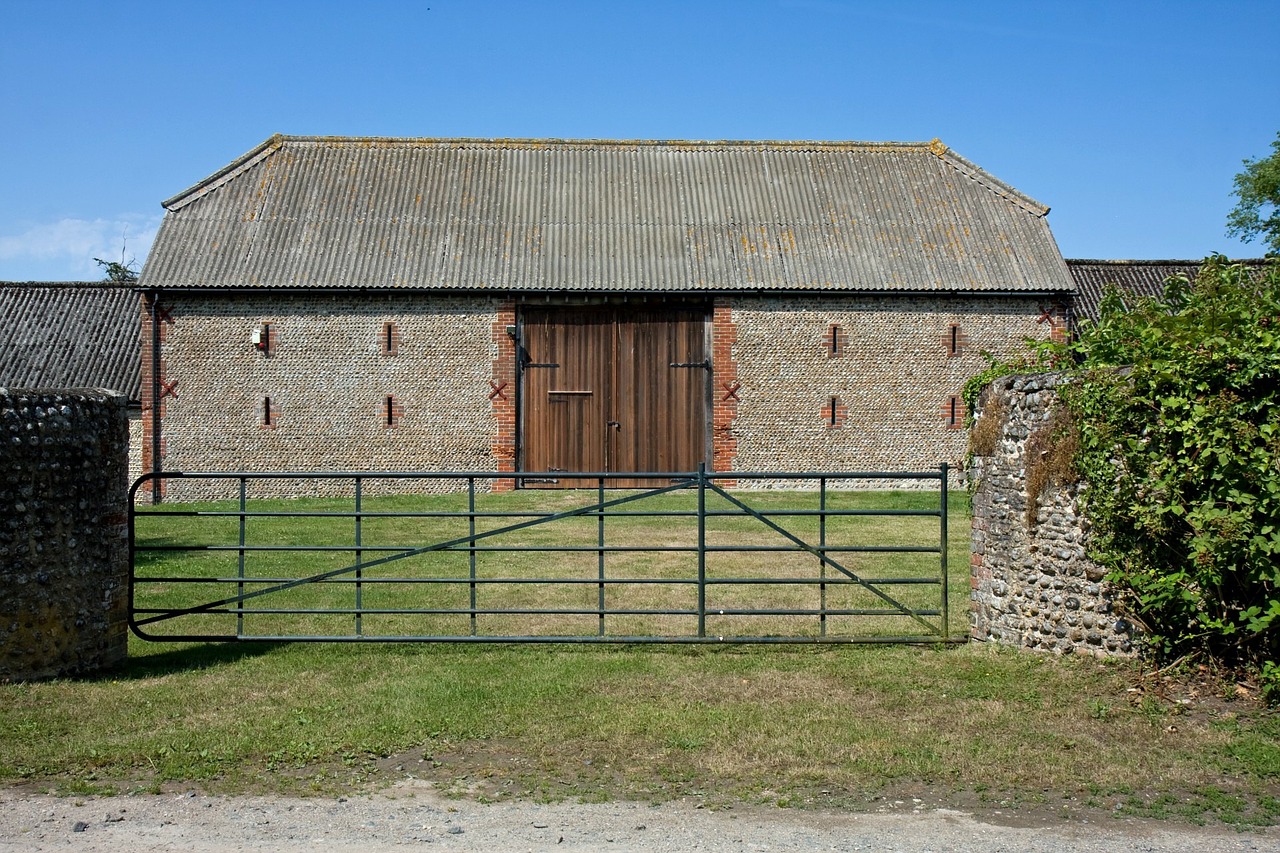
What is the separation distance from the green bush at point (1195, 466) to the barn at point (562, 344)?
51.3 ft

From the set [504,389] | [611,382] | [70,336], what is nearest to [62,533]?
[504,389]

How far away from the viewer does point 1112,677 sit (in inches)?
281

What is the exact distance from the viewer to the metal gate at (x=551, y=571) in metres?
8.26

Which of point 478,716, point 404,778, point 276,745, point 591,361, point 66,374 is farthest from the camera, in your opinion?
point 66,374

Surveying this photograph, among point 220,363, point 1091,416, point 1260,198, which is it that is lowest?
point 1091,416

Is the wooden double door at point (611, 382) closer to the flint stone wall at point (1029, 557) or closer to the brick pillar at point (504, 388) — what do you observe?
the brick pillar at point (504, 388)

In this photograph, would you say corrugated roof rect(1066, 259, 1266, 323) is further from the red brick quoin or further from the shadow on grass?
the shadow on grass

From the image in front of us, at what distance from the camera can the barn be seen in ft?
75.2

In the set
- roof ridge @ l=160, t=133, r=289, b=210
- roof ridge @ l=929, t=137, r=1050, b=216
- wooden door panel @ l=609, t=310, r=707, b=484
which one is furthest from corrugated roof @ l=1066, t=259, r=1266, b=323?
roof ridge @ l=160, t=133, r=289, b=210

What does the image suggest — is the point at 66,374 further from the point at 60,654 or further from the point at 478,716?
the point at 478,716

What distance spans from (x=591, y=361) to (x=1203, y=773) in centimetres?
1800

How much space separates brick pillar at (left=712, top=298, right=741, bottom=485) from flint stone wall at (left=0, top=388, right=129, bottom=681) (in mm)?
15986

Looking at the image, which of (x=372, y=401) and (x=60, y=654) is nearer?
(x=60, y=654)

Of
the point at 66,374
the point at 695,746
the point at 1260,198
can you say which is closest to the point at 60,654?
the point at 695,746
